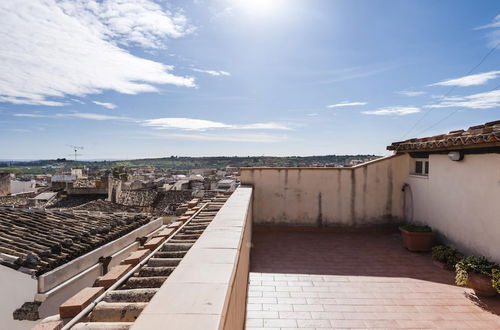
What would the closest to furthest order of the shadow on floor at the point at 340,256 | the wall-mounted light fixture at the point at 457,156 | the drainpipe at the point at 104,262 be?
the shadow on floor at the point at 340,256, the wall-mounted light fixture at the point at 457,156, the drainpipe at the point at 104,262

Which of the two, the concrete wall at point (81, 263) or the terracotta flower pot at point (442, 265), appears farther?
the terracotta flower pot at point (442, 265)

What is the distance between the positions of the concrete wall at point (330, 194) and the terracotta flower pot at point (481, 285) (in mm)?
3222

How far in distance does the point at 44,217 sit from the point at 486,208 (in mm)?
9912

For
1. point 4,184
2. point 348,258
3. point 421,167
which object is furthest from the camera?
point 4,184

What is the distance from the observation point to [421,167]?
6.87 metres

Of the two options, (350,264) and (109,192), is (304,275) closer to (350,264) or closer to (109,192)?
(350,264)

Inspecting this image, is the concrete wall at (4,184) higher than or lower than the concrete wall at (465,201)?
lower

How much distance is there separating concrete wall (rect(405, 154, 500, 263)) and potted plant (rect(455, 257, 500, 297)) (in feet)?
1.78

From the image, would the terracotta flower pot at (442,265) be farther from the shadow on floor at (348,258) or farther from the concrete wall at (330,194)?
the concrete wall at (330,194)

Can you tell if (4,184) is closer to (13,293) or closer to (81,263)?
(81,263)

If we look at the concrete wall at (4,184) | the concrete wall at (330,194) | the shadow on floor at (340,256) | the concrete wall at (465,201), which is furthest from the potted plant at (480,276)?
the concrete wall at (4,184)

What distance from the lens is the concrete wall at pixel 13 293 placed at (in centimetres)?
484

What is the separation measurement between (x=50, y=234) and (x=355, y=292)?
21.1 ft

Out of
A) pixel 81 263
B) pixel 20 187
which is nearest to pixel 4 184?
pixel 20 187
